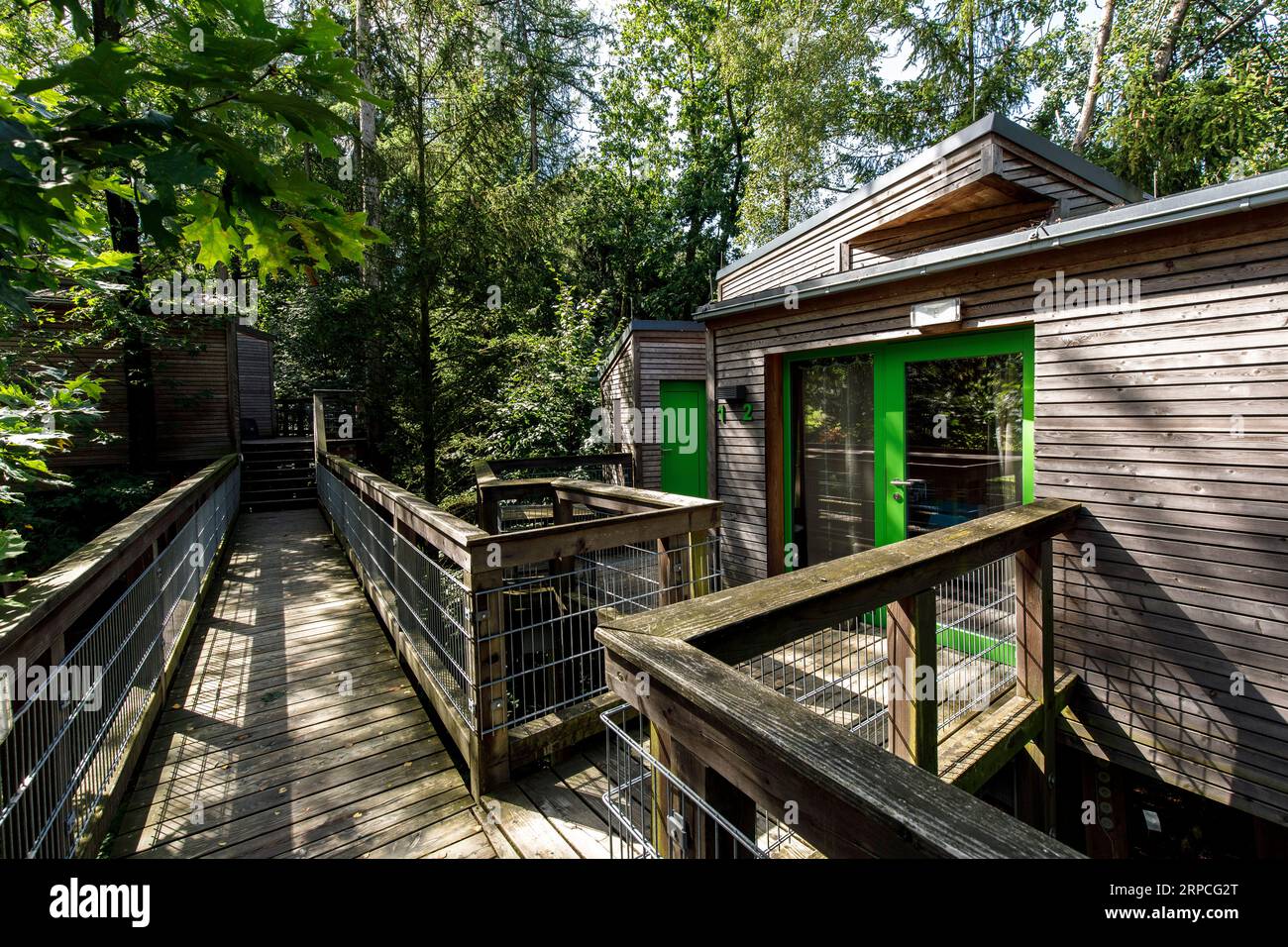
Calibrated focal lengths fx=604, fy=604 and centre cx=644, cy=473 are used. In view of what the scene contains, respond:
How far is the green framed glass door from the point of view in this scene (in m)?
3.92

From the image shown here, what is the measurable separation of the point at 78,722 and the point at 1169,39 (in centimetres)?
1735

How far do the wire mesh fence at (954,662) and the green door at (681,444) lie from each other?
18.2 ft

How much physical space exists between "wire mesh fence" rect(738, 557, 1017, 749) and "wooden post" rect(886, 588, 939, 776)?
2.46 feet

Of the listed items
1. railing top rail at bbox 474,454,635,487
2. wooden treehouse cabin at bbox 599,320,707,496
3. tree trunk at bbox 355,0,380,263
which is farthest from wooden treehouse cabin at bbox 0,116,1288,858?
tree trunk at bbox 355,0,380,263

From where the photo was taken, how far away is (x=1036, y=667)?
10.1ft

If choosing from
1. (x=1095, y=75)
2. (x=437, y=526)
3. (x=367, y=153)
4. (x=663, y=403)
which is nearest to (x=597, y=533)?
(x=437, y=526)

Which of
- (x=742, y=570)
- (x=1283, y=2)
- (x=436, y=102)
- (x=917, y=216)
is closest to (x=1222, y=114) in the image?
(x=1283, y=2)

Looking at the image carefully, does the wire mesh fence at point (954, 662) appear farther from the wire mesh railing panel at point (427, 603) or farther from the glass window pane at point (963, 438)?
the wire mesh railing panel at point (427, 603)

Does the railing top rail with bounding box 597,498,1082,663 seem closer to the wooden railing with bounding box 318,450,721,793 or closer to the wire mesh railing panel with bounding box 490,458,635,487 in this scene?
the wooden railing with bounding box 318,450,721,793

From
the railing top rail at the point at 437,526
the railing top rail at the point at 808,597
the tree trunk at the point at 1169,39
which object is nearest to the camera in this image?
the railing top rail at the point at 808,597

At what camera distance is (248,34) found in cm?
136

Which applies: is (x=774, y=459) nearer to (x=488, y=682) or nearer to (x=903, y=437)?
(x=903, y=437)

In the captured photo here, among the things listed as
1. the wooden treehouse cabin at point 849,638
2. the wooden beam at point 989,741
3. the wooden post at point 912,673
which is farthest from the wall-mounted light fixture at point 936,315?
the wooden post at point 912,673

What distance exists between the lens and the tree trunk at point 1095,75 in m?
11.7
